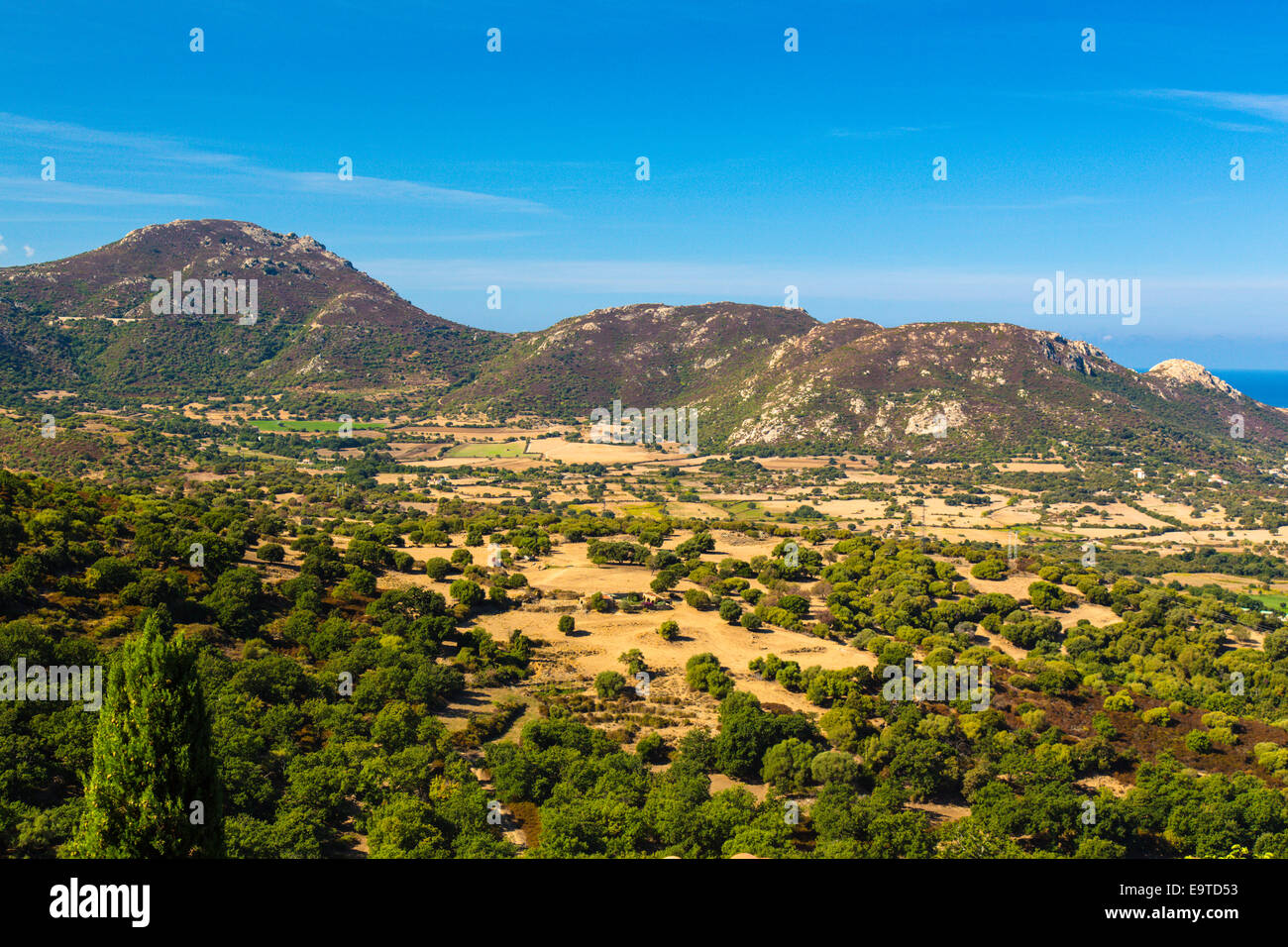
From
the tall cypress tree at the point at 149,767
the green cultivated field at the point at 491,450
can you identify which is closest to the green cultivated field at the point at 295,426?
the green cultivated field at the point at 491,450

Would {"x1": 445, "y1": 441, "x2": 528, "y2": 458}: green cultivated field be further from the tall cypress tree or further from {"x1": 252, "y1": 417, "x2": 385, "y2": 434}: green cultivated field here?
the tall cypress tree

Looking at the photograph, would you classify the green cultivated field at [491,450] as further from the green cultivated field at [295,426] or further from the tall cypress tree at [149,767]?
the tall cypress tree at [149,767]

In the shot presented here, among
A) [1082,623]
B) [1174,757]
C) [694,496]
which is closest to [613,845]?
[1174,757]

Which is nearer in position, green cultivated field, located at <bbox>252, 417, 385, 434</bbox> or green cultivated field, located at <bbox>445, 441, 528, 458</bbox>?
green cultivated field, located at <bbox>445, 441, 528, 458</bbox>

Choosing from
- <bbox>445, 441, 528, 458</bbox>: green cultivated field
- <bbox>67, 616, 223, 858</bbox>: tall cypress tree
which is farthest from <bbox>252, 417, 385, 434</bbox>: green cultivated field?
<bbox>67, 616, 223, 858</bbox>: tall cypress tree

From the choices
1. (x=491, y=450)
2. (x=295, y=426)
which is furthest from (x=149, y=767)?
(x=295, y=426)

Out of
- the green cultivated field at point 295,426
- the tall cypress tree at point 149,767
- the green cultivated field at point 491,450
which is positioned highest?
the green cultivated field at point 295,426
